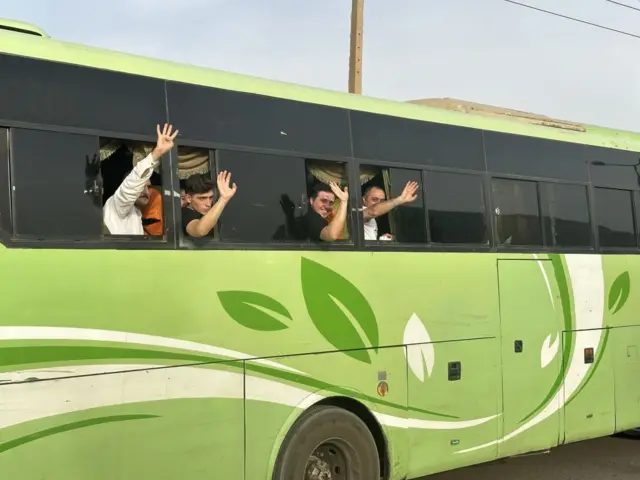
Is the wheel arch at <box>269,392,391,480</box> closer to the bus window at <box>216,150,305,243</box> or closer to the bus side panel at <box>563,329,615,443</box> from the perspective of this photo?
the bus window at <box>216,150,305,243</box>

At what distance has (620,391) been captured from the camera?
8.30 meters

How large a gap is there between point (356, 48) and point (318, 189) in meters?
8.36

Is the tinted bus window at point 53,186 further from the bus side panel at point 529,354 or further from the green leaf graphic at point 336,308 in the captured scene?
the bus side panel at point 529,354

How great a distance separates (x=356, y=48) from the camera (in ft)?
44.8

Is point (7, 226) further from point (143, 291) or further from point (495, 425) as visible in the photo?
point (495, 425)

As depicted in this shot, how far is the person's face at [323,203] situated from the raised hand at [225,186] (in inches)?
31.1

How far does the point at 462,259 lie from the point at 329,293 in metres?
1.60

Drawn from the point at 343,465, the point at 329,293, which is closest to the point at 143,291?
the point at 329,293

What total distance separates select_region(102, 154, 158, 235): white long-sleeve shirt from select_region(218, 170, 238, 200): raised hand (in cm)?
60

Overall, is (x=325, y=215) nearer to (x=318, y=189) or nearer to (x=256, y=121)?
(x=318, y=189)

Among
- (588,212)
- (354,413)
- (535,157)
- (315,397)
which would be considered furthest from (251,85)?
(588,212)

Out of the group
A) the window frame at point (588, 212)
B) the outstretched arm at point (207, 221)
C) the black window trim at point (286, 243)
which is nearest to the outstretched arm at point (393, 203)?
the black window trim at point (286, 243)

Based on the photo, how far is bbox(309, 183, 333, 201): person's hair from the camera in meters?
5.90

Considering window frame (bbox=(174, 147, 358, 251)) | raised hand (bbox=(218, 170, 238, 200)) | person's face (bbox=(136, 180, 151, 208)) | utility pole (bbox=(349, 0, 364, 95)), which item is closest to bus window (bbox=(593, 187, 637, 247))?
window frame (bbox=(174, 147, 358, 251))
